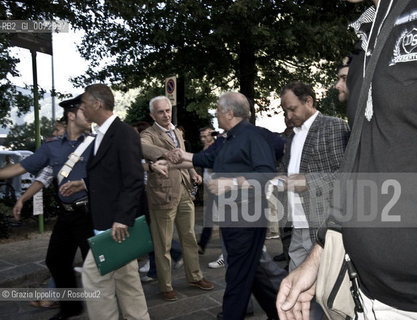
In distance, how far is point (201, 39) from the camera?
11.4 metres

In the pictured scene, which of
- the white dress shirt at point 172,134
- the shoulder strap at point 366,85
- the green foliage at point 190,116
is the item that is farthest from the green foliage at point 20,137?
the shoulder strap at point 366,85

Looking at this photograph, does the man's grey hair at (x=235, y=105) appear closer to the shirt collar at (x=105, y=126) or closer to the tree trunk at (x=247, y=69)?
the shirt collar at (x=105, y=126)

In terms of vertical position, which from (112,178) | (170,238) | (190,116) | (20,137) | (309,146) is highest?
(20,137)

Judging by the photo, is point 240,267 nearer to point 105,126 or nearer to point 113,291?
point 113,291

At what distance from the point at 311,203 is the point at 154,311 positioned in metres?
2.10

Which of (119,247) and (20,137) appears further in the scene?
(20,137)

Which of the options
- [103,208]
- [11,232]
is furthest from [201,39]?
[103,208]

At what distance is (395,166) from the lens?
1.08m

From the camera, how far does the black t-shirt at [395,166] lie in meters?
1.05

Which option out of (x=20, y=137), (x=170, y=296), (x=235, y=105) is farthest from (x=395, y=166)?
(x=20, y=137)

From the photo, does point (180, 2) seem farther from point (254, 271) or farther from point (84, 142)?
point (254, 271)

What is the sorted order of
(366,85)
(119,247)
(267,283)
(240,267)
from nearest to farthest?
1. (366,85)
2. (119,247)
3. (240,267)
4. (267,283)

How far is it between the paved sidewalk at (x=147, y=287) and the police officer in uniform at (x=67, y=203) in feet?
1.60

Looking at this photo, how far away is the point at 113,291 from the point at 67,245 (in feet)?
2.55
